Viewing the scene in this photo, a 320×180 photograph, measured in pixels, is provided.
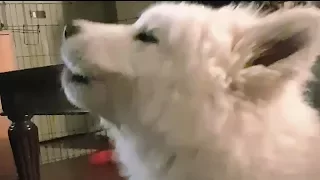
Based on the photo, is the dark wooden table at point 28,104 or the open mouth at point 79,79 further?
the dark wooden table at point 28,104

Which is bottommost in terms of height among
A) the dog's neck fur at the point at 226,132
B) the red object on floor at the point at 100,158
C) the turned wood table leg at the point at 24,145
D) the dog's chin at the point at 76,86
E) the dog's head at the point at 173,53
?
the red object on floor at the point at 100,158

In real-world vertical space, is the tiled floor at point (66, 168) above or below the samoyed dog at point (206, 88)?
below

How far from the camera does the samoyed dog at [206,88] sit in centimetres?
86

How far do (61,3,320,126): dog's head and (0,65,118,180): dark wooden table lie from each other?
0.18m

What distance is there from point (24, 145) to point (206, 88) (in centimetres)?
56

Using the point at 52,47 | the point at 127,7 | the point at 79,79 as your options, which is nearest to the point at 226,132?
the point at 79,79

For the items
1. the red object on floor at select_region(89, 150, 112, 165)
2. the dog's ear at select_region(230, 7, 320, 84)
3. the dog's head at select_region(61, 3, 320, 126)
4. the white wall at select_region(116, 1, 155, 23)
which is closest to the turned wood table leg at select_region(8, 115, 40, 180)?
the dog's head at select_region(61, 3, 320, 126)

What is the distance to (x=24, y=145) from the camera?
48.8 inches

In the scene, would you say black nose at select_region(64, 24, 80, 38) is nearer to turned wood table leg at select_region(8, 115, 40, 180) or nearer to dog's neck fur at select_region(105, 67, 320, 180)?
dog's neck fur at select_region(105, 67, 320, 180)

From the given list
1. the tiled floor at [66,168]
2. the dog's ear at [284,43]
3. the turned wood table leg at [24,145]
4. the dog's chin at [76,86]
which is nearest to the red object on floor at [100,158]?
the tiled floor at [66,168]

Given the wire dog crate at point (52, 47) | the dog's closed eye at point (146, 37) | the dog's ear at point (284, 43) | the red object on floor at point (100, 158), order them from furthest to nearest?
the red object on floor at point (100, 158) < the wire dog crate at point (52, 47) < the dog's closed eye at point (146, 37) < the dog's ear at point (284, 43)

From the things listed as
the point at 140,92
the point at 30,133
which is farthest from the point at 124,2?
the point at 140,92

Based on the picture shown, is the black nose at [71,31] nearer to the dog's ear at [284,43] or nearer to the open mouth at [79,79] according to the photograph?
the open mouth at [79,79]

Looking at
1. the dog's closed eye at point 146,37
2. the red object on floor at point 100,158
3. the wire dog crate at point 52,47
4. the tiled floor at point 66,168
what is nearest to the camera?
the dog's closed eye at point 146,37
